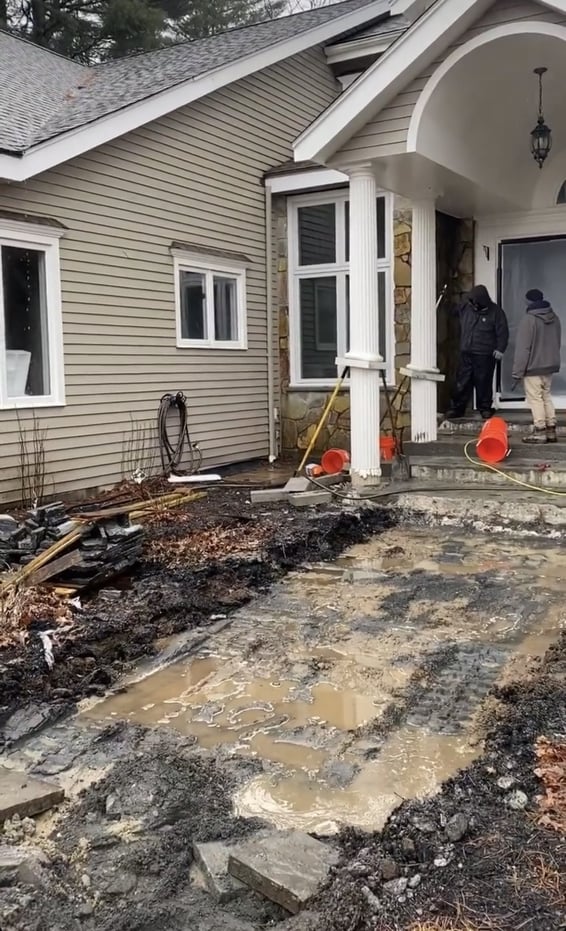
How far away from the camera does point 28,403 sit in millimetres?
8297

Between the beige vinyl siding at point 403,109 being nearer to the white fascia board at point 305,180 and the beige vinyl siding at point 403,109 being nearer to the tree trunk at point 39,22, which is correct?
the white fascia board at point 305,180

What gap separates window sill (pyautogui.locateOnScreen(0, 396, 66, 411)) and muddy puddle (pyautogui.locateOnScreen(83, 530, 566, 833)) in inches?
137

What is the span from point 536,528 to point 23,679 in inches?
195

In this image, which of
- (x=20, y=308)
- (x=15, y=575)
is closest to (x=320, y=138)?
(x=20, y=308)

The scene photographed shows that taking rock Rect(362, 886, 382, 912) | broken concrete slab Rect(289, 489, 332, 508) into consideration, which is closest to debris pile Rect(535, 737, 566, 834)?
rock Rect(362, 886, 382, 912)

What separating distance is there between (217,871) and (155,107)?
875 centimetres

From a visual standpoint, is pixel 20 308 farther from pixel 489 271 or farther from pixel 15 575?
pixel 489 271

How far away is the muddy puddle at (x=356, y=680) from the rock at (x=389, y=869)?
1.29ft

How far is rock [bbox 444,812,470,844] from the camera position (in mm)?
2771

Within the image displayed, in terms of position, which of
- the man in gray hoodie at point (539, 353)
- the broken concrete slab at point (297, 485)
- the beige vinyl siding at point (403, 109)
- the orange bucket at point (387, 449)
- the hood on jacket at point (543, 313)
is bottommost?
the broken concrete slab at point (297, 485)

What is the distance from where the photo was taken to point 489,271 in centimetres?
1095

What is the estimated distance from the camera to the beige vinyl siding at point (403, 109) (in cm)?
758

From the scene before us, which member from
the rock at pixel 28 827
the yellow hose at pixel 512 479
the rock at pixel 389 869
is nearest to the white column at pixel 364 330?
the yellow hose at pixel 512 479

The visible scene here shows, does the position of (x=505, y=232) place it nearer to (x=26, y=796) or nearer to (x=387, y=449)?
(x=387, y=449)
